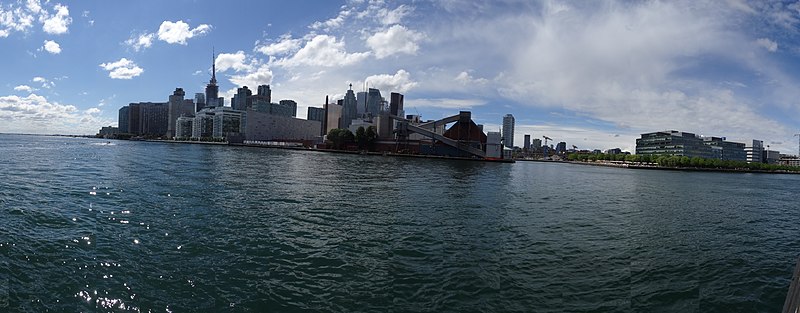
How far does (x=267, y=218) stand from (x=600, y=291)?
13.8m

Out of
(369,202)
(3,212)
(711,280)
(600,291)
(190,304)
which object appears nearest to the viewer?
(190,304)

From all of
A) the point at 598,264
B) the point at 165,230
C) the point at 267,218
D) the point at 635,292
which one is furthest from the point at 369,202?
the point at 635,292

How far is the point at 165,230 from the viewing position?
595 inches

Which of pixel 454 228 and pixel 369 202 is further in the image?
pixel 369 202

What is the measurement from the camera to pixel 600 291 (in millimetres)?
10938

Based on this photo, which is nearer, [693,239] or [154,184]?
[693,239]

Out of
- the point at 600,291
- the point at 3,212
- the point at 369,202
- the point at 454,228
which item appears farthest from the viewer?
the point at 369,202

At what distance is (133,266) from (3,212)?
445 inches

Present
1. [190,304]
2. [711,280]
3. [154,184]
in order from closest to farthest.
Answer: [190,304] < [711,280] < [154,184]

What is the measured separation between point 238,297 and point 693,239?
2057cm

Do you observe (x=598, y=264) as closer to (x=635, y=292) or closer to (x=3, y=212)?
(x=635, y=292)

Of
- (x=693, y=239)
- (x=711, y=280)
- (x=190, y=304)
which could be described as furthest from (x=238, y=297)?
(x=693, y=239)

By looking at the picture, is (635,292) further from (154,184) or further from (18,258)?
(154,184)

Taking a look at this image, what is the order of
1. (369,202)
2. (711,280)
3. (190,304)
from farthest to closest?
(369,202) < (711,280) < (190,304)
